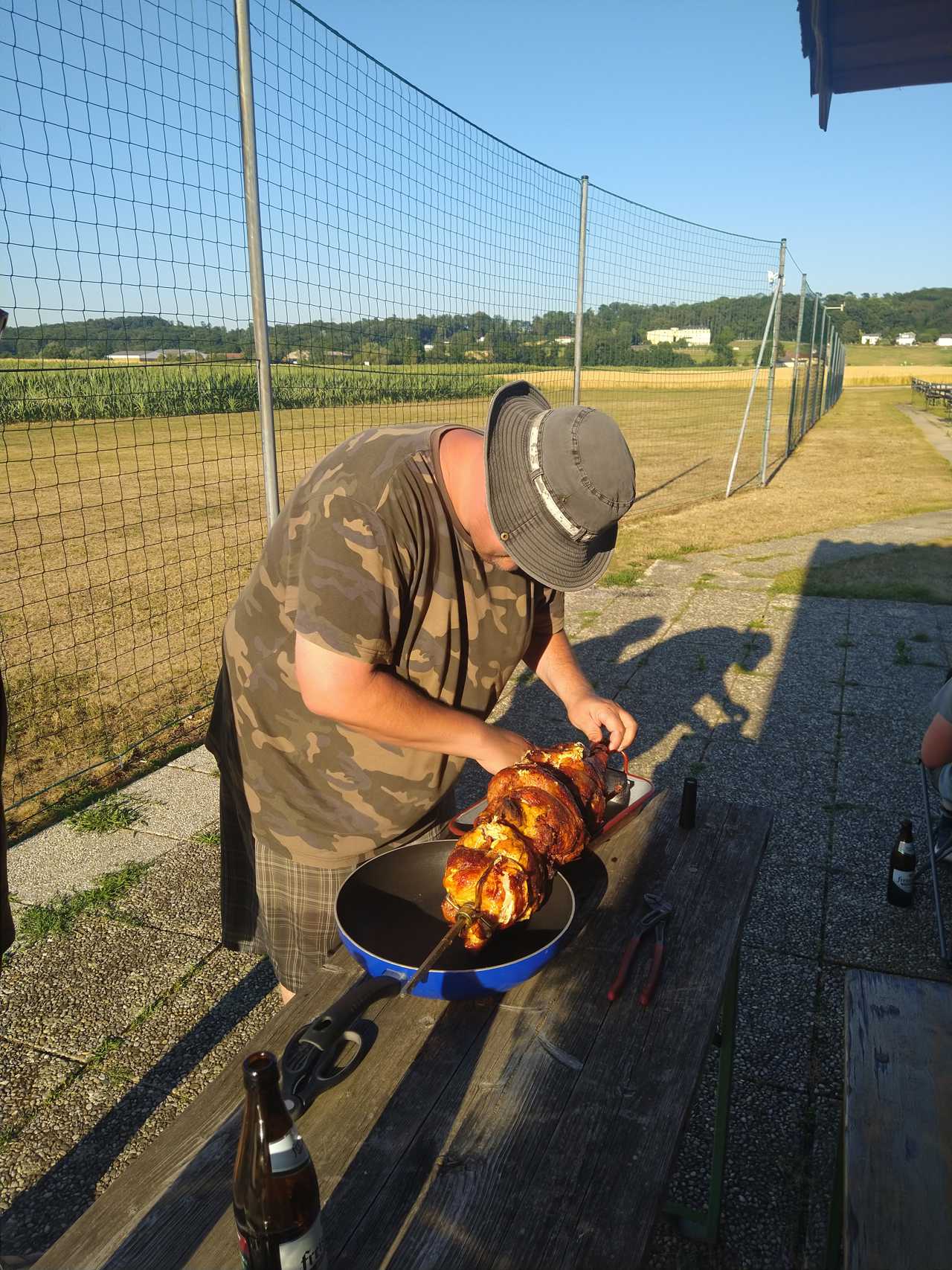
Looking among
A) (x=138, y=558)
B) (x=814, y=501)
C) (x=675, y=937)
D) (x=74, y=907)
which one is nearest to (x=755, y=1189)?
(x=675, y=937)

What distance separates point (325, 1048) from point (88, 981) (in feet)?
7.48

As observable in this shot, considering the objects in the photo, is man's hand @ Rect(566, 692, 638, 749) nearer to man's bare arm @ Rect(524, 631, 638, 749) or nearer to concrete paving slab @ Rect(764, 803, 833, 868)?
man's bare arm @ Rect(524, 631, 638, 749)

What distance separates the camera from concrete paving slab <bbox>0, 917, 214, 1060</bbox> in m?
3.06

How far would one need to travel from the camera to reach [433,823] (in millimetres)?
2588

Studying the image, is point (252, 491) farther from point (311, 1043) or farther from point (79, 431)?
point (311, 1043)

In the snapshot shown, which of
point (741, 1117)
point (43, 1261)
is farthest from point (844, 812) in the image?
point (43, 1261)

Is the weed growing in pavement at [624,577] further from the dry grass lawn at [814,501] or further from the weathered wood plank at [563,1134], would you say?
the weathered wood plank at [563,1134]

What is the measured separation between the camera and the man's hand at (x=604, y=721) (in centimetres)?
243

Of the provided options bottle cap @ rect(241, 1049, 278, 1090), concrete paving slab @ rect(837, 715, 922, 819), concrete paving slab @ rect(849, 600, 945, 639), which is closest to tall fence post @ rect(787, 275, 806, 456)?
concrete paving slab @ rect(849, 600, 945, 639)

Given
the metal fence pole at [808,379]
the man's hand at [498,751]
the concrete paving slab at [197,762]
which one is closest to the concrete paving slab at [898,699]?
the concrete paving slab at [197,762]

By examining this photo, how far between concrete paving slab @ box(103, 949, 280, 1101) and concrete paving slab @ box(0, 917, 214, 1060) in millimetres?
77

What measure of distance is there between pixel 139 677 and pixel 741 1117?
5.17 m

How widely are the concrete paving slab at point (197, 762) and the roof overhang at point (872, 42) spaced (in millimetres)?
4212

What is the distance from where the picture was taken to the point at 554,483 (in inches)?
71.8
